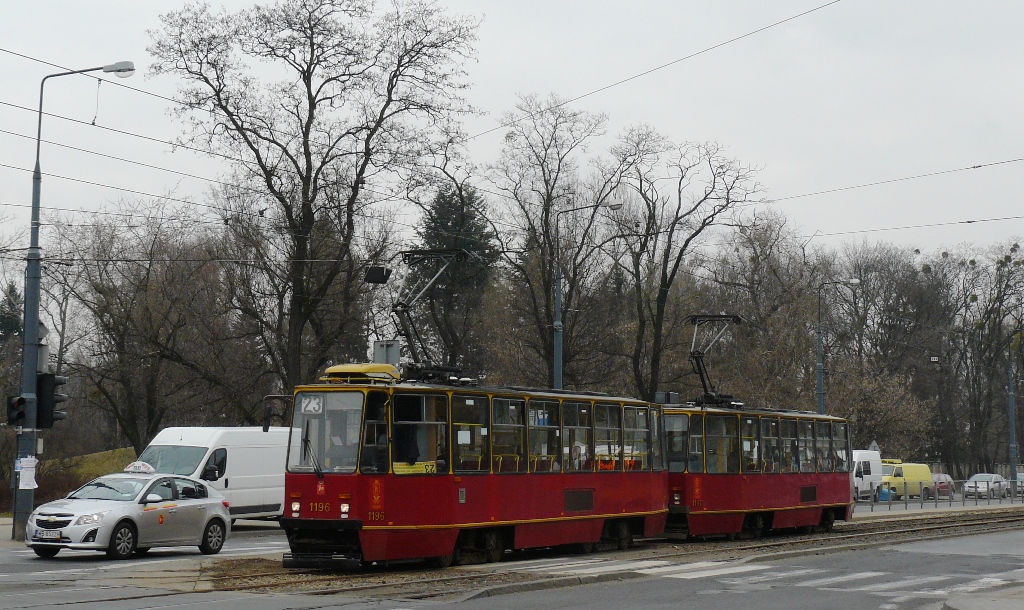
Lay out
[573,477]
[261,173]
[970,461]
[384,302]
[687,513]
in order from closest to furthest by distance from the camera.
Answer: [573,477], [687,513], [261,173], [384,302], [970,461]

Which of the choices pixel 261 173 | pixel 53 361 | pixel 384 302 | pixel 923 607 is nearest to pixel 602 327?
pixel 384 302

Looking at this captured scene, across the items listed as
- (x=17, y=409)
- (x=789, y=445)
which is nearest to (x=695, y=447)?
(x=789, y=445)

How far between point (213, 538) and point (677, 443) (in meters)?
9.29

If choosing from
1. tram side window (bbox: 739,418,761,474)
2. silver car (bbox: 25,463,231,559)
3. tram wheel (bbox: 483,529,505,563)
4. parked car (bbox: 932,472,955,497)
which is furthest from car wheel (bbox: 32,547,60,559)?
parked car (bbox: 932,472,955,497)

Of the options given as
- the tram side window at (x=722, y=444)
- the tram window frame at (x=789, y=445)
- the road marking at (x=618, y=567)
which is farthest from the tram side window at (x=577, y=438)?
the tram window frame at (x=789, y=445)

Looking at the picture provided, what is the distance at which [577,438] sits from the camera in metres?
21.3

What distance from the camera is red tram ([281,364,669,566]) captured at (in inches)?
677

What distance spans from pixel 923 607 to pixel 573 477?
7728 millimetres

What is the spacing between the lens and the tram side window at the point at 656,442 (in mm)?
23781

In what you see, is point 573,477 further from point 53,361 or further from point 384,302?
point 53,361

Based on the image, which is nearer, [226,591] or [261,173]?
[226,591]

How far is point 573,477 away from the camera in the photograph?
830 inches

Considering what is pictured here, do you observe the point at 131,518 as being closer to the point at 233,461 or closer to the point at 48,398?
the point at 48,398

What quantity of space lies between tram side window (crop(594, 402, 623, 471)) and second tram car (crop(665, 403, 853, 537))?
3.07 metres
